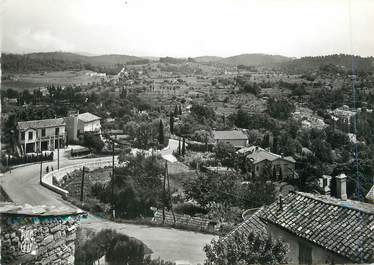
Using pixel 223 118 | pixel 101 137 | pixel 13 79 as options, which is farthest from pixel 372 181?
pixel 13 79

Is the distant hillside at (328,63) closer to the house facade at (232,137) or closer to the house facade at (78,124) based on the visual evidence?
the house facade at (232,137)

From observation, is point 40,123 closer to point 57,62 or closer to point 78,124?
point 57,62

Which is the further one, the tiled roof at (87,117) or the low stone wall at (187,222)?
the low stone wall at (187,222)

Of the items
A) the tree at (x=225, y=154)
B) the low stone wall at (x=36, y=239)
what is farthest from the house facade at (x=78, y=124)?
the tree at (x=225, y=154)

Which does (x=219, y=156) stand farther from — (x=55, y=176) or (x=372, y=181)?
(x=55, y=176)

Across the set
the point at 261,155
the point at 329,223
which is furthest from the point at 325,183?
the point at 329,223
